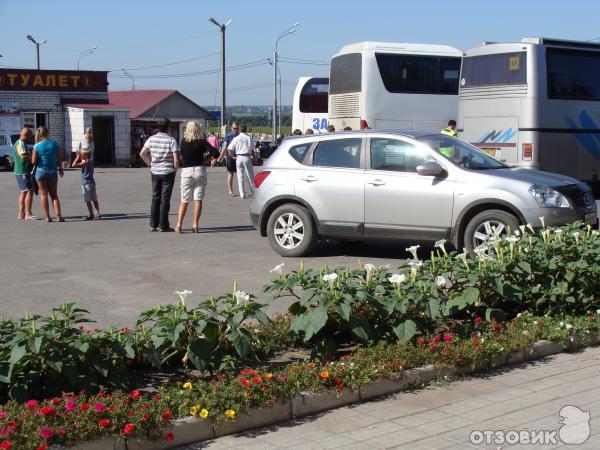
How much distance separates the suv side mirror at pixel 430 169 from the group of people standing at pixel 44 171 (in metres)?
7.56

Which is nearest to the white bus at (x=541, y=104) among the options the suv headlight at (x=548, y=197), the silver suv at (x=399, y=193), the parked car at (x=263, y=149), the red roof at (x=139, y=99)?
the silver suv at (x=399, y=193)

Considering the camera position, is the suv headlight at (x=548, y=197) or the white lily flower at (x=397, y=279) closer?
the white lily flower at (x=397, y=279)

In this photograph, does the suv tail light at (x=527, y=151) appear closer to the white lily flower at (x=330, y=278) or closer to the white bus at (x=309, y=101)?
the white lily flower at (x=330, y=278)

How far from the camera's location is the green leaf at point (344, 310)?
20.0 feet

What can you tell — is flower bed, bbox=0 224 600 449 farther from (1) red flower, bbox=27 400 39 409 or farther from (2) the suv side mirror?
(2) the suv side mirror

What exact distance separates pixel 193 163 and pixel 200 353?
873 centimetres

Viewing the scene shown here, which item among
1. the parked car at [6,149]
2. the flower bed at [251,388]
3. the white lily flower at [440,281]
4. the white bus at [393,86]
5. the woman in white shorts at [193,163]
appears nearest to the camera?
the flower bed at [251,388]

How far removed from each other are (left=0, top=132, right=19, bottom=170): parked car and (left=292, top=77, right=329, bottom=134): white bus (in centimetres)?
1370

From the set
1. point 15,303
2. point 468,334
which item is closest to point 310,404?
point 468,334

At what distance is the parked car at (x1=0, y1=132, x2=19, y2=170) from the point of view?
4159 cm

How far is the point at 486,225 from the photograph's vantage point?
1080 cm

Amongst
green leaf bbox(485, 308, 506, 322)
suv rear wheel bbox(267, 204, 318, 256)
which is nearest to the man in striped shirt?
suv rear wheel bbox(267, 204, 318, 256)

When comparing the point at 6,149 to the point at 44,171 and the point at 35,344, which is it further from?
the point at 35,344

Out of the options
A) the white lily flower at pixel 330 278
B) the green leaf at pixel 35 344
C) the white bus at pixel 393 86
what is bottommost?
the green leaf at pixel 35 344
